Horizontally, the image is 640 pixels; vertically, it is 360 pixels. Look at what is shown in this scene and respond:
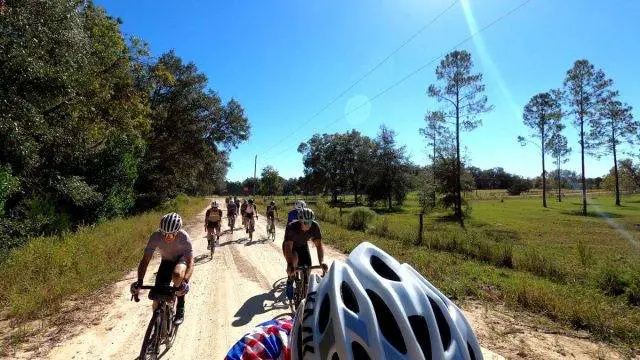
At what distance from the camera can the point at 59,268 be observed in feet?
33.7

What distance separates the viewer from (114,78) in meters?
19.1

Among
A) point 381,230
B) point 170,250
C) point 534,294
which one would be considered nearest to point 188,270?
point 170,250

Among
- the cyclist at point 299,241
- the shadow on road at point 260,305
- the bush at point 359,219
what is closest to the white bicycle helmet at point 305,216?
the cyclist at point 299,241

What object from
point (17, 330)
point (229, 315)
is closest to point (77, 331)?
point (17, 330)

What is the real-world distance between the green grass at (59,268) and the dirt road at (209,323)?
2.53 feet

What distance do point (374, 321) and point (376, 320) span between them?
0.02 metres

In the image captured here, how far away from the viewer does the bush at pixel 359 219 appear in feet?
77.8

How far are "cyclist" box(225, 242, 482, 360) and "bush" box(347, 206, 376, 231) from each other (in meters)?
21.5

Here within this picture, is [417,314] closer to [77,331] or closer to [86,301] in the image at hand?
[77,331]

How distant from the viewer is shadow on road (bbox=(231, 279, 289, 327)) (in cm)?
734

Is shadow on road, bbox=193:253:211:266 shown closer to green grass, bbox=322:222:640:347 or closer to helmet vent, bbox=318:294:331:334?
green grass, bbox=322:222:640:347

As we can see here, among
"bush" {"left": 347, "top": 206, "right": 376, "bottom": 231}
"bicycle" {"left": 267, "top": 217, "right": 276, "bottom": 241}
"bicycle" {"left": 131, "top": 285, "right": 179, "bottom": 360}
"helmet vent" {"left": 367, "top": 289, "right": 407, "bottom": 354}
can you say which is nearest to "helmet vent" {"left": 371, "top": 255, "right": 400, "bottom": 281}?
"helmet vent" {"left": 367, "top": 289, "right": 407, "bottom": 354}

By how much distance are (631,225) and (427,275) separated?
29.9 metres

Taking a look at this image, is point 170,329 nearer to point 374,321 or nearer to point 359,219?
point 374,321
